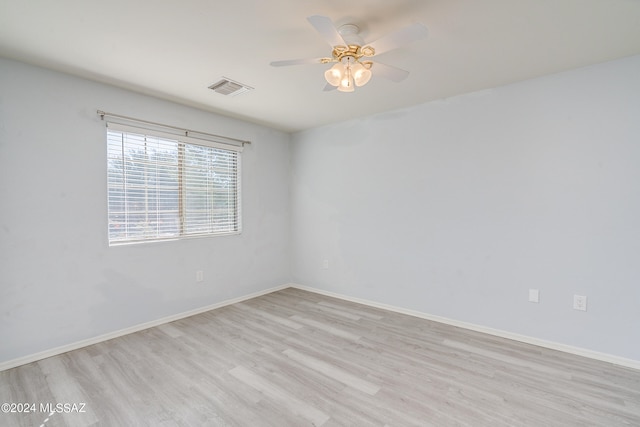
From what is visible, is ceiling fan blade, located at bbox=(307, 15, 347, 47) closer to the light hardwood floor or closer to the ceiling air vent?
the ceiling air vent

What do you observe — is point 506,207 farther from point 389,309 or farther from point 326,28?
point 326,28

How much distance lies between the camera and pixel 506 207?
2830 millimetres

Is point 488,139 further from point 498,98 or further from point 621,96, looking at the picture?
point 621,96

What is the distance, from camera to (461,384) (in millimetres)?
2066

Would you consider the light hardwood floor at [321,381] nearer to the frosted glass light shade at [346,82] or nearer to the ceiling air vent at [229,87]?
the frosted glass light shade at [346,82]

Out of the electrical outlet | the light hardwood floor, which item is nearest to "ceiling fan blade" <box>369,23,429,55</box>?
the light hardwood floor

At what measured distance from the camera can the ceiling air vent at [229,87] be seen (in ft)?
9.01

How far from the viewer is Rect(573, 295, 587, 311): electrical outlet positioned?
97.2 inches

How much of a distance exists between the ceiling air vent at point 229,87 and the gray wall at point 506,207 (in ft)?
5.10

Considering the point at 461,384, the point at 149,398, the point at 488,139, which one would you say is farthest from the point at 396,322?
the point at 149,398

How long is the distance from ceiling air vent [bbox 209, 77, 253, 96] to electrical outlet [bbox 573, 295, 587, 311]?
3.48 meters

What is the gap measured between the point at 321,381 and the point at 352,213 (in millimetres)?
2245

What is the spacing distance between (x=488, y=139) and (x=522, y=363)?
201 cm

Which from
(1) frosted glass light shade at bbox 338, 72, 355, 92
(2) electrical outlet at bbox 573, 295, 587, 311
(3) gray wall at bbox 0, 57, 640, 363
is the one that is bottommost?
(2) electrical outlet at bbox 573, 295, 587, 311
